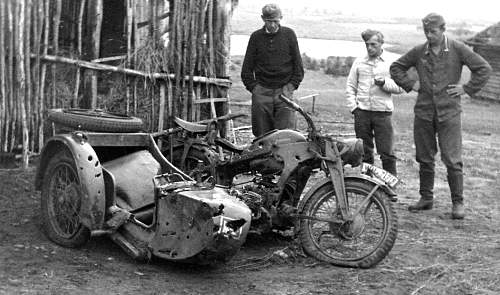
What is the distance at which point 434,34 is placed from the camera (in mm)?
8656

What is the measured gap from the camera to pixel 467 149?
1372 centimetres

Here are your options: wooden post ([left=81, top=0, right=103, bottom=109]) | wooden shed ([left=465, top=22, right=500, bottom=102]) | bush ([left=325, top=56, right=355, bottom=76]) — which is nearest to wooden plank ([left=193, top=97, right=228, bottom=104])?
wooden post ([left=81, top=0, right=103, bottom=109])

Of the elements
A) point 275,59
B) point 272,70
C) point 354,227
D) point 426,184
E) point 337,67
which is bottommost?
point 426,184

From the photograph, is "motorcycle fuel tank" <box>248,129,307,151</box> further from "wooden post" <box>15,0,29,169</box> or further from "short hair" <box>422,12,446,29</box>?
"wooden post" <box>15,0,29,169</box>

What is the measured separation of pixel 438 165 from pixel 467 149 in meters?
1.87

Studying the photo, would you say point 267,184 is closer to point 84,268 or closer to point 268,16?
point 84,268

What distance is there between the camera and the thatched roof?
2242 centimetres

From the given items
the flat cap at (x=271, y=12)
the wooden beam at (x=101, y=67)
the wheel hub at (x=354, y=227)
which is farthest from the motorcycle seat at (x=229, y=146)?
the wooden beam at (x=101, y=67)

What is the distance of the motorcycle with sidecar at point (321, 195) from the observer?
670 centimetres

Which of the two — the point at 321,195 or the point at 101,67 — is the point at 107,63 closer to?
the point at 101,67

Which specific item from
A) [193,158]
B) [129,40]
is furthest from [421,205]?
[129,40]

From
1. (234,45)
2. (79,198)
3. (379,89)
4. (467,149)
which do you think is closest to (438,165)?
(467,149)

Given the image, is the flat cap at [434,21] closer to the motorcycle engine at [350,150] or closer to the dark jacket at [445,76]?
the dark jacket at [445,76]

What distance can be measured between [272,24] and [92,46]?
2112 mm
